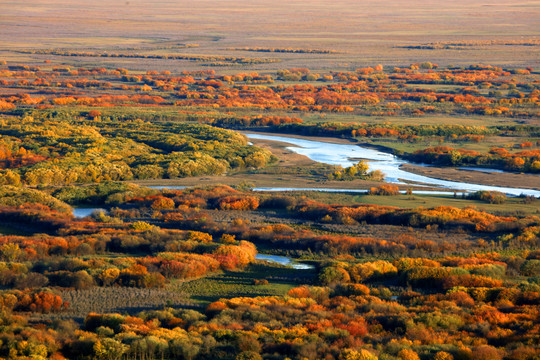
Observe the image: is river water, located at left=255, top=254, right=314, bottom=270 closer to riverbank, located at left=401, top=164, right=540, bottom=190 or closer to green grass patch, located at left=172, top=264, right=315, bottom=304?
green grass patch, located at left=172, top=264, right=315, bottom=304

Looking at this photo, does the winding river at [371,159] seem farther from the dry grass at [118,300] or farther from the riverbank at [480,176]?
the dry grass at [118,300]

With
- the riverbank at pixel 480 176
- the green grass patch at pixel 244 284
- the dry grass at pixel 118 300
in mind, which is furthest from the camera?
the riverbank at pixel 480 176

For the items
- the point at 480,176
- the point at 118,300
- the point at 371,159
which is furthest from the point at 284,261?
the point at 371,159

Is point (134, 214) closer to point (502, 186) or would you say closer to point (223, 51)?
point (502, 186)

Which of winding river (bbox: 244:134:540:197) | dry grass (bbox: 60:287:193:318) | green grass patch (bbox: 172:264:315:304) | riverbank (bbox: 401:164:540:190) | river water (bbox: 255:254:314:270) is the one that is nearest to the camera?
dry grass (bbox: 60:287:193:318)

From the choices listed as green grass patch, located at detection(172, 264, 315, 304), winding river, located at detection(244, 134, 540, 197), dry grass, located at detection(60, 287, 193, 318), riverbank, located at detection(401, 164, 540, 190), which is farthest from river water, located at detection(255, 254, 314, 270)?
riverbank, located at detection(401, 164, 540, 190)

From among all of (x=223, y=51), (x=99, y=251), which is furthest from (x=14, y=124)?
(x=223, y=51)

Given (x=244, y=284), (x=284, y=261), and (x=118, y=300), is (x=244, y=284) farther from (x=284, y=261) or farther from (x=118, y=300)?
(x=118, y=300)

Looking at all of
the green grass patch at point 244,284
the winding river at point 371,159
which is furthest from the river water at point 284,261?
the winding river at point 371,159

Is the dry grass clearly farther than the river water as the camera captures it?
No
